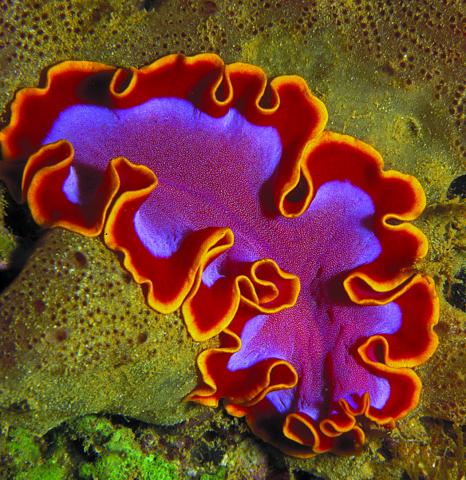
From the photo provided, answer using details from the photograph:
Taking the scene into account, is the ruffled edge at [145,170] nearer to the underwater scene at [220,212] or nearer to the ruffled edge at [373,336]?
the underwater scene at [220,212]

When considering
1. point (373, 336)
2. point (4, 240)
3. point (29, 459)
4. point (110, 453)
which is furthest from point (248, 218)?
point (29, 459)

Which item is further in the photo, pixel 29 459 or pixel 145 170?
pixel 29 459

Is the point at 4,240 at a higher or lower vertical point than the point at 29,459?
higher

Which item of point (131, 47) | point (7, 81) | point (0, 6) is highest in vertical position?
point (131, 47)

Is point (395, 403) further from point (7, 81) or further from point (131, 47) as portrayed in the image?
point (7, 81)

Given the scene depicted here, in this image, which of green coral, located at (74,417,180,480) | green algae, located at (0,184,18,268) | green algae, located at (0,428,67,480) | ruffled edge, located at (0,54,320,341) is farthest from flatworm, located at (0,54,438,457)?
green algae, located at (0,428,67,480)

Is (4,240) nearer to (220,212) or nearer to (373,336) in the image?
(220,212)

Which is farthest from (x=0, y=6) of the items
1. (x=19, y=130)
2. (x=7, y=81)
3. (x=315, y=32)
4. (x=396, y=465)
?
(x=396, y=465)
